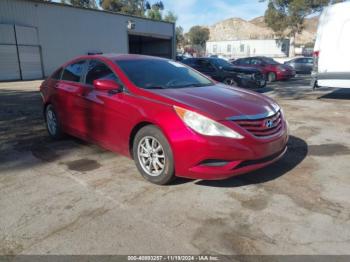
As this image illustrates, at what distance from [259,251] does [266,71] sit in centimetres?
1648

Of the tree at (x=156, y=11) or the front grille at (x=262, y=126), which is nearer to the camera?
the front grille at (x=262, y=126)

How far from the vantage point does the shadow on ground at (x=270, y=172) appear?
409 centimetres

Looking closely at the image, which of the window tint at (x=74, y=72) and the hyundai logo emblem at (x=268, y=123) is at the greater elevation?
the window tint at (x=74, y=72)

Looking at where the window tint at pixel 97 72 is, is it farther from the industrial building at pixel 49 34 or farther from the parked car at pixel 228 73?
the industrial building at pixel 49 34

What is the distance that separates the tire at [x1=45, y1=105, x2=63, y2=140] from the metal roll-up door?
17.8m

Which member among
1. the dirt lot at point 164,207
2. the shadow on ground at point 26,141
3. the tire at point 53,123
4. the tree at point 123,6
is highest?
the tree at point 123,6

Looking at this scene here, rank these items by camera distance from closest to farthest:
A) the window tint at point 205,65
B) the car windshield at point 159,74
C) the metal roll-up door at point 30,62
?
1. the car windshield at point 159,74
2. the window tint at point 205,65
3. the metal roll-up door at point 30,62

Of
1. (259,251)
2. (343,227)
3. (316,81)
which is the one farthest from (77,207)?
(316,81)

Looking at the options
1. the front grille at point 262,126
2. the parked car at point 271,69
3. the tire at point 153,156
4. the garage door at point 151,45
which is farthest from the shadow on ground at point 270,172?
the garage door at point 151,45

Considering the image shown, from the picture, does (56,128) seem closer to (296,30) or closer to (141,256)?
(141,256)

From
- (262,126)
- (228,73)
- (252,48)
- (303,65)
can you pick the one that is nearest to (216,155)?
(262,126)

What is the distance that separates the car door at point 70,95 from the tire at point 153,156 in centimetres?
149

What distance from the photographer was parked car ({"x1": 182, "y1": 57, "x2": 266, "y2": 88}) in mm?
12602

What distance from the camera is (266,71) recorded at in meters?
18.1
